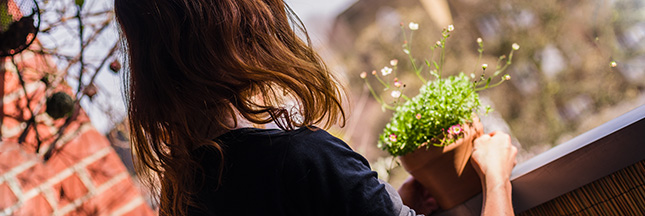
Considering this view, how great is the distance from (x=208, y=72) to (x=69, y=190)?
4.97 feet

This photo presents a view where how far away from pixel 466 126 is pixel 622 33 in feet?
2.44

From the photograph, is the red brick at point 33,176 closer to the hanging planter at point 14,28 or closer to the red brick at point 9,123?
the red brick at point 9,123

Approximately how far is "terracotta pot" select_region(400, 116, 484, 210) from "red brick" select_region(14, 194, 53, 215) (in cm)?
147

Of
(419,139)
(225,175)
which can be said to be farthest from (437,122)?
(225,175)

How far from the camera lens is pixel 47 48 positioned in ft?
5.52

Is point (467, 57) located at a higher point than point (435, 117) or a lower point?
lower

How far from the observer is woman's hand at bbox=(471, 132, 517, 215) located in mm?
958

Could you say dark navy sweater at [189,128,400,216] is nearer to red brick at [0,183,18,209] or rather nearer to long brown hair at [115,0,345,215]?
long brown hair at [115,0,345,215]

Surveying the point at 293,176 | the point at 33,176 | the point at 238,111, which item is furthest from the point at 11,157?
the point at 293,176

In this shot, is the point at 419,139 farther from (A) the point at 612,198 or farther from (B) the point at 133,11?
(B) the point at 133,11

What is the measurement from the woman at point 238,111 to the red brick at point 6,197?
53.2 inches

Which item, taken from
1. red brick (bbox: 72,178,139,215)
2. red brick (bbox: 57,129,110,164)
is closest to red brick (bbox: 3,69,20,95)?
red brick (bbox: 57,129,110,164)

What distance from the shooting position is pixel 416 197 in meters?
1.20

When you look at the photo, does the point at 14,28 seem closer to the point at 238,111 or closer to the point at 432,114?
the point at 238,111
